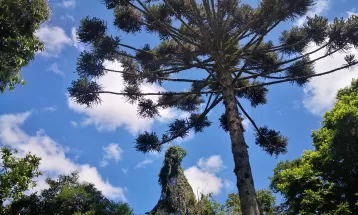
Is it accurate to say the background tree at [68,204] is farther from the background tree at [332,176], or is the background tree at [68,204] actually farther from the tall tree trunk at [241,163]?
the tall tree trunk at [241,163]

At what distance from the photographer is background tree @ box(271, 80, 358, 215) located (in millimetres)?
12281

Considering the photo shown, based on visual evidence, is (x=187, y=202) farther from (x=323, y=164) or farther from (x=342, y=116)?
(x=342, y=116)

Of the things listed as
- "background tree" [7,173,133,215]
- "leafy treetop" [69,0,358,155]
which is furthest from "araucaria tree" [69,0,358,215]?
"background tree" [7,173,133,215]

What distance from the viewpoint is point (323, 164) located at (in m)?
13.1

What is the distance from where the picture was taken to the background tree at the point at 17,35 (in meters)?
8.83

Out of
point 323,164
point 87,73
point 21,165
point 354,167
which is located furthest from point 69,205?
point 354,167

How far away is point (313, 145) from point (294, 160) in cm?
281

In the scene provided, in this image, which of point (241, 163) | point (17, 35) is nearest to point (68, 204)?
point (17, 35)

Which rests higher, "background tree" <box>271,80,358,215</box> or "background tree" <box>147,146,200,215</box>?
"background tree" <box>147,146,200,215</box>

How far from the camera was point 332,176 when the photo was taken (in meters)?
13.1

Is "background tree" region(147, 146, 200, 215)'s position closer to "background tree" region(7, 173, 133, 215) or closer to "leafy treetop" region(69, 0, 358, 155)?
"background tree" region(7, 173, 133, 215)

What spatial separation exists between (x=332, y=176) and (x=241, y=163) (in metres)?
7.72

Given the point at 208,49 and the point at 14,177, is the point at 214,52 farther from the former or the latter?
the point at 14,177

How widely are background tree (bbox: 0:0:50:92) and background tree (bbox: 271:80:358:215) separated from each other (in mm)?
10750
